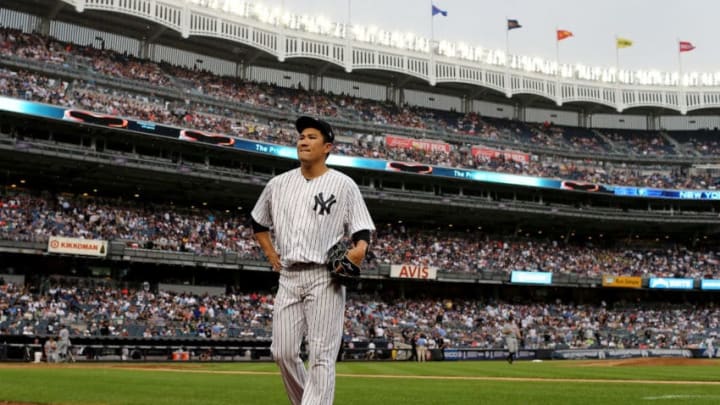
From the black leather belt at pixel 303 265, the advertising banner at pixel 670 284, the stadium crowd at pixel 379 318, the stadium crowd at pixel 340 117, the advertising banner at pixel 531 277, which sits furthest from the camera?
the advertising banner at pixel 670 284

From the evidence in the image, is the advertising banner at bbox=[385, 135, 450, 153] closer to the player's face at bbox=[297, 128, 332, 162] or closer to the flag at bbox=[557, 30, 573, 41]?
the flag at bbox=[557, 30, 573, 41]

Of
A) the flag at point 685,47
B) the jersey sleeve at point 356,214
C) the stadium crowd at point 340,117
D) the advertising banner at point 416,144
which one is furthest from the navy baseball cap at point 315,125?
the flag at point 685,47

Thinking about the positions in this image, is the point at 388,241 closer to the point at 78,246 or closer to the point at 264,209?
the point at 78,246

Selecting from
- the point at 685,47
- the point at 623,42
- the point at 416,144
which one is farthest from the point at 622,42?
the point at 416,144

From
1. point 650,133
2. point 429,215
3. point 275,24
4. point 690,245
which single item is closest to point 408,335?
point 429,215

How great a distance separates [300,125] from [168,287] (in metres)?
40.0

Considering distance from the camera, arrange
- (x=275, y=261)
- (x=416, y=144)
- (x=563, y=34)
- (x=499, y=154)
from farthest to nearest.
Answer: (x=563, y=34), (x=499, y=154), (x=416, y=144), (x=275, y=261)

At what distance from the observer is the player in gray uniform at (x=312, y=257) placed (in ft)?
16.6

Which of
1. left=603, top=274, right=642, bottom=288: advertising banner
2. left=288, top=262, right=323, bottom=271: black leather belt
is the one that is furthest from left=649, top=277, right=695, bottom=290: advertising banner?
left=288, top=262, right=323, bottom=271: black leather belt

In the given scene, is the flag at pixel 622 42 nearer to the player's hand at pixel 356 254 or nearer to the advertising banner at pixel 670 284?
the advertising banner at pixel 670 284

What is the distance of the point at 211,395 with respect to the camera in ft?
35.2

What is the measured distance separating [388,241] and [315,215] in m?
45.6

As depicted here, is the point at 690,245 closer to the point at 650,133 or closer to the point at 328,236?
the point at 650,133

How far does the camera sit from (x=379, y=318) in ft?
140
